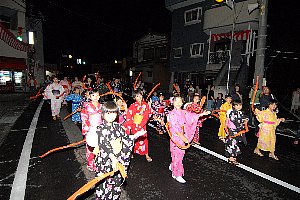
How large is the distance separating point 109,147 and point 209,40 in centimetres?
1812

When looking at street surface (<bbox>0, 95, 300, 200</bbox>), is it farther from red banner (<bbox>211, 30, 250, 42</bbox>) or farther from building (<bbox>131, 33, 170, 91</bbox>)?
building (<bbox>131, 33, 170, 91</bbox>)

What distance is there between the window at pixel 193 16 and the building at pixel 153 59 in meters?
4.85

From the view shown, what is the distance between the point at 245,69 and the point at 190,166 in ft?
40.7

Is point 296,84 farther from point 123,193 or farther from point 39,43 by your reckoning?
point 39,43

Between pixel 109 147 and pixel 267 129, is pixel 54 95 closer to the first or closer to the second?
pixel 109 147

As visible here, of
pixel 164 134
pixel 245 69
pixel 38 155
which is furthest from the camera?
pixel 245 69

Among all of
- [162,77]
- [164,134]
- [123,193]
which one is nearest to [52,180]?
[123,193]

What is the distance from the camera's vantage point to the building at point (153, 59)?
91.1 feet

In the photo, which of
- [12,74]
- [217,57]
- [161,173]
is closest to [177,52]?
[217,57]

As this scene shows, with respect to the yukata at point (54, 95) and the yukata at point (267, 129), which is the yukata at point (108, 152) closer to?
the yukata at point (267, 129)

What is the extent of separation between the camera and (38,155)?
18.1 ft

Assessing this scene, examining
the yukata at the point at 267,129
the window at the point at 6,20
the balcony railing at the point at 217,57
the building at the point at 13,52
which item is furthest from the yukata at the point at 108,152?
the window at the point at 6,20

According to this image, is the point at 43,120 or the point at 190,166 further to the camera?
the point at 43,120

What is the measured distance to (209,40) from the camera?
1906 cm
